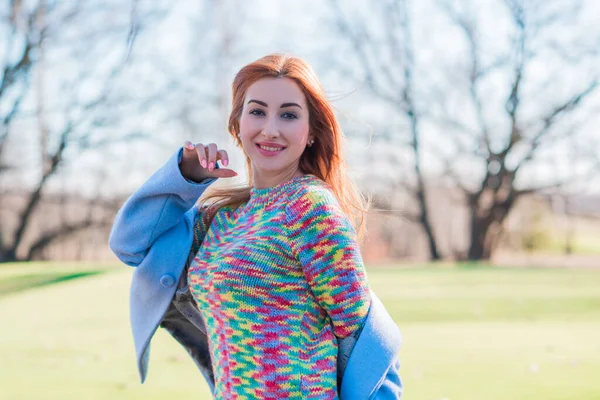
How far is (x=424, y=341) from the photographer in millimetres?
5004

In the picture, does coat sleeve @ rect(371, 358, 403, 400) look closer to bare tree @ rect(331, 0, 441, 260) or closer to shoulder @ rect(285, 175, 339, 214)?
shoulder @ rect(285, 175, 339, 214)

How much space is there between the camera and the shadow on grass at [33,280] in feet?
26.2

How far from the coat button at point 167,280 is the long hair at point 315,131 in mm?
211

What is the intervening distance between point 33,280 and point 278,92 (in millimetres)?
7394

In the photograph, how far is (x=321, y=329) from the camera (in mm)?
1624

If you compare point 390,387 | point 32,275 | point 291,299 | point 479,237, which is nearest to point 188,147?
point 291,299

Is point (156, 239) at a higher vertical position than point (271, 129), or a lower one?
lower

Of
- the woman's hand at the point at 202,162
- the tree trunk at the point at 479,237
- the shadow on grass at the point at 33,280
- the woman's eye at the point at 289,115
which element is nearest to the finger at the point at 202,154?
the woman's hand at the point at 202,162

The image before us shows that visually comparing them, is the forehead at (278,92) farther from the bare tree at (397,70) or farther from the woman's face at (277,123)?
the bare tree at (397,70)

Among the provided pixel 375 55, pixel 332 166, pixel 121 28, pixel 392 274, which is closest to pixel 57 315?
pixel 392 274

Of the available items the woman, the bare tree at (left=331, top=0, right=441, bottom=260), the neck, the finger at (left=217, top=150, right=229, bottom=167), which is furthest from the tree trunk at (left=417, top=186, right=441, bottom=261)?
the finger at (left=217, top=150, right=229, bottom=167)

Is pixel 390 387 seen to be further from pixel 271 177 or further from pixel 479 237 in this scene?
pixel 479 237

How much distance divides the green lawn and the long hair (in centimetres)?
197

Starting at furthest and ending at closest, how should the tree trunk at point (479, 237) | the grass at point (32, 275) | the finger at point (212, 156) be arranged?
the tree trunk at point (479, 237) → the grass at point (32, 275) → the finger at point (212, 156)
